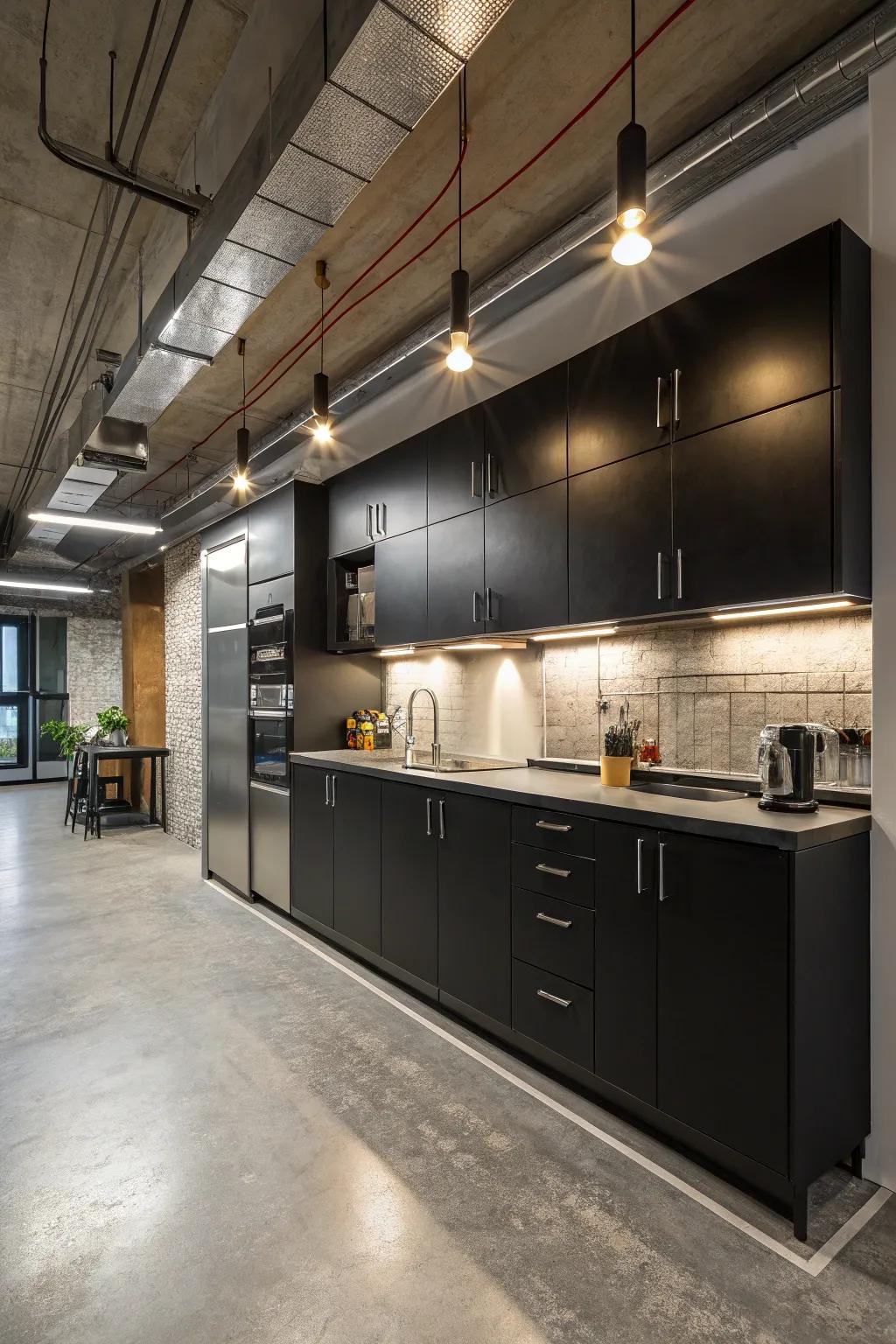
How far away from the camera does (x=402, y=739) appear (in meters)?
4.80

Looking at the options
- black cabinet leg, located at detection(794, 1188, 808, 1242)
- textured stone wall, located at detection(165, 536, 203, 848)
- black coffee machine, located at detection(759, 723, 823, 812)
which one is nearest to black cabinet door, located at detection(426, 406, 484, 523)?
black coffee machine, located at detection(759, 723, 823, 812)

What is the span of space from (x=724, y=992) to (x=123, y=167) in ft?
11.9

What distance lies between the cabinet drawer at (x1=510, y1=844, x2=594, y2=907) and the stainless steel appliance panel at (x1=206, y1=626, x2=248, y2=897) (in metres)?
2.92

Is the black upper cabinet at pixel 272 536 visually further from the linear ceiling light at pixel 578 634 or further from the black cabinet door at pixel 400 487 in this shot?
the linear ceiling light at pixel 578 634

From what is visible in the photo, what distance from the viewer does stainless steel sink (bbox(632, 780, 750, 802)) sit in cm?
267

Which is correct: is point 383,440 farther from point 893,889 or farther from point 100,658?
point 100,658

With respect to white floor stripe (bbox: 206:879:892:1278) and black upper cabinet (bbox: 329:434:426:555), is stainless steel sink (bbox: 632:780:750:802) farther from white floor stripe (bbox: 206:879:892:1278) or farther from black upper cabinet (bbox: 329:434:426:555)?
black upper cabinet (bbox: 329:434:426:555)

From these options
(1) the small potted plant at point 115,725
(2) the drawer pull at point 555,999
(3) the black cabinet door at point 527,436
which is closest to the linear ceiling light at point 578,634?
(3) the black cabinet door at point 527,436

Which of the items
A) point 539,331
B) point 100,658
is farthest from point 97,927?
point 100,658

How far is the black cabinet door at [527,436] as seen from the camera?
2977 mm

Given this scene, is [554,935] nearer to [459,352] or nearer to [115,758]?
[459,352]

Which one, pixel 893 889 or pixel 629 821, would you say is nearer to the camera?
pixel 893 889

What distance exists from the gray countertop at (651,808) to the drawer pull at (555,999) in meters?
0.69

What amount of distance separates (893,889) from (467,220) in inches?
131
